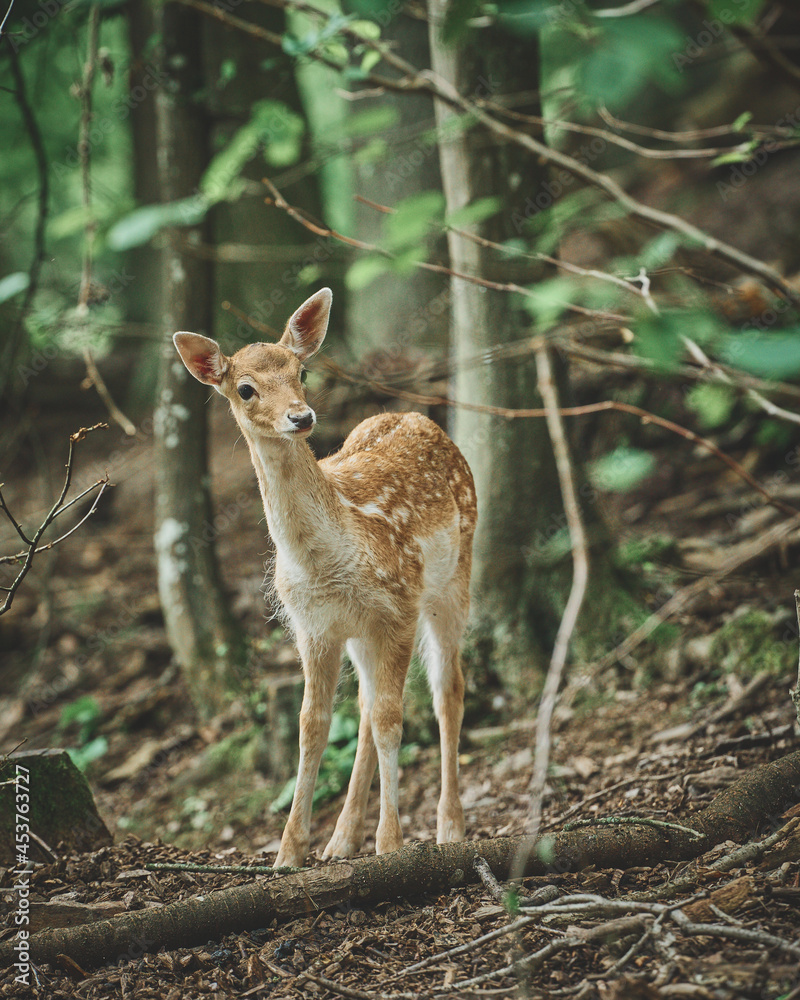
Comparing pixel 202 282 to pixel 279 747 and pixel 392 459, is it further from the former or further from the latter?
pixel 279 747

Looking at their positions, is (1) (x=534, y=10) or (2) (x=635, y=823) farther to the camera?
(2) (x=635, y=823)

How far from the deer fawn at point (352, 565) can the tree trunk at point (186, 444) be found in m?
2.45

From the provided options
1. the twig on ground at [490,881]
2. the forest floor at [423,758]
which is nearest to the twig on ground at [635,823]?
the forest floor at [423,758]

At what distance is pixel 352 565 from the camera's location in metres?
4.06

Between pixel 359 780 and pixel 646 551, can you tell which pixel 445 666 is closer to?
pixel 359 780

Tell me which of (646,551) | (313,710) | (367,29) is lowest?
(313,710)

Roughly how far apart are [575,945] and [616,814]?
1.24m

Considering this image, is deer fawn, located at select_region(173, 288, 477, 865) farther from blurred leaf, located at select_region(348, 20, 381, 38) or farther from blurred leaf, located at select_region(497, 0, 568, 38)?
blurred leaf, located at select_region(497, 0, 568, 38)

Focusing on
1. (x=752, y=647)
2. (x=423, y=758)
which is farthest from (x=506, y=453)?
(x=423, y=758)

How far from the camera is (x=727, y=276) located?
8828 mm

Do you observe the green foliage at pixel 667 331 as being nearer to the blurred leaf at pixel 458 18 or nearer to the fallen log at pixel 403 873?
the blurred leaf at pixel 458 18

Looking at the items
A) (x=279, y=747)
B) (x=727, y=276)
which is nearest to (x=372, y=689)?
(x=279, y=747)

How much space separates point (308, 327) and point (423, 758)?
309 centimetres

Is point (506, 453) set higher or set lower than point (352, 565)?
higher
